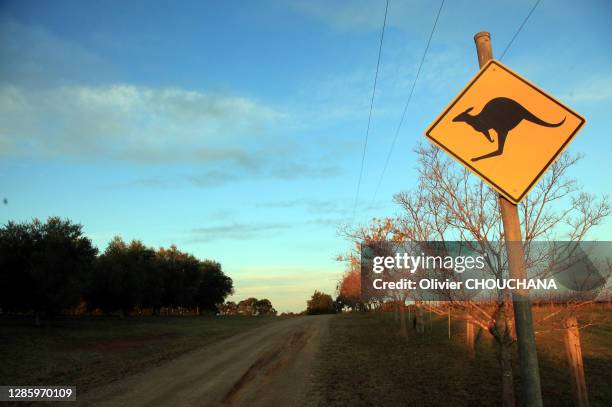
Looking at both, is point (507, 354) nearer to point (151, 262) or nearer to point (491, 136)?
point (491, 136)

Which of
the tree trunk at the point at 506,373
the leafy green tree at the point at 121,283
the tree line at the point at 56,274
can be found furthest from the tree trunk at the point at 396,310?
the leafy green tree at the point at 121,283

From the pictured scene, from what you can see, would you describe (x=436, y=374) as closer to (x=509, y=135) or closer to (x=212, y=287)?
(x=509, y=135)

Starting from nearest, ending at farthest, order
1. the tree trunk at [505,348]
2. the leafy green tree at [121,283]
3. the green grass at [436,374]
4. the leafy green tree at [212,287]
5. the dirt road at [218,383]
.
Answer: the tree trunk at [505,348], the dirt road at [218,383], the green grass at [436,374], the leafy green tree at [121,283], the leafy green tree at [212,287]

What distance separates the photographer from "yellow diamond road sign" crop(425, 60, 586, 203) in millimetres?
2900

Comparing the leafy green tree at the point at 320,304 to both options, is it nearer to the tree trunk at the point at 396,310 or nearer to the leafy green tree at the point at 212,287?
the leafy green tree at the point at 212,287

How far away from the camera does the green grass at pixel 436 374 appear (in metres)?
10.6

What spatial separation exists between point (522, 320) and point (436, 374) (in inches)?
487

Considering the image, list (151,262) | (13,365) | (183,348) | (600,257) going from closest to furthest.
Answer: (600,257), (13,365), (183,348), (151,262)

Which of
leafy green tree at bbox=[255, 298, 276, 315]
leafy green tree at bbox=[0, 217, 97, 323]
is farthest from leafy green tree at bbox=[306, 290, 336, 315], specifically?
leafy green tree at bbox=[0, 217, 97, 323]

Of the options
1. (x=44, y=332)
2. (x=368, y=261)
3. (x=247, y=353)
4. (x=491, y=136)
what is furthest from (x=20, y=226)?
(x=491, y=136)

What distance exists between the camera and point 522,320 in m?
2.73

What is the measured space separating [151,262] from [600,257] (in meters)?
59.5

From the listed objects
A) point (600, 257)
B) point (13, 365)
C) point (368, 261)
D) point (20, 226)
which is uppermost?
point (20, 226)

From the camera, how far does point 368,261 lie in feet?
91.1
